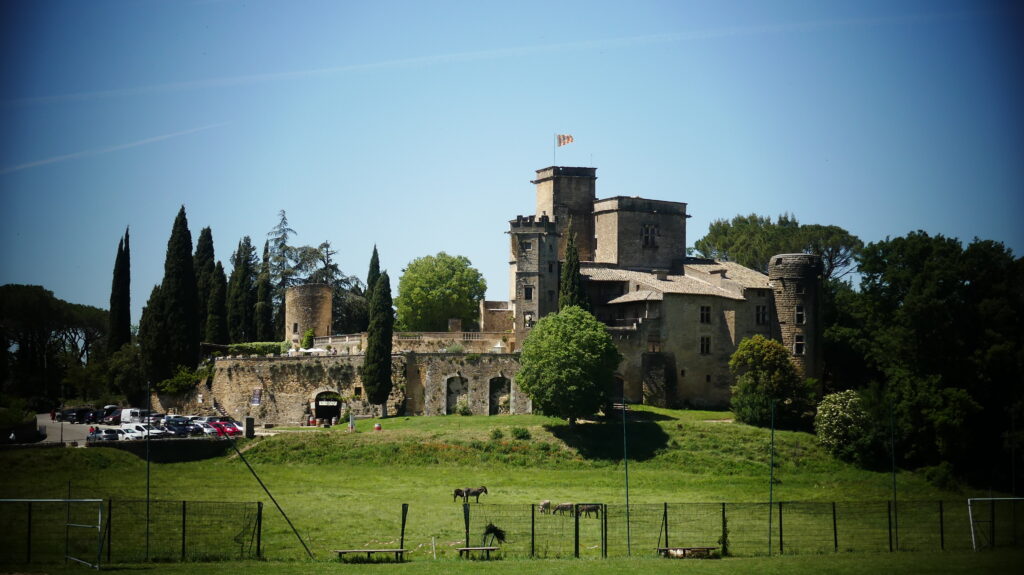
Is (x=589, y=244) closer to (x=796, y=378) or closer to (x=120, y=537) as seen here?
(x=796, y=378)

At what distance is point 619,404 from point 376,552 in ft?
112

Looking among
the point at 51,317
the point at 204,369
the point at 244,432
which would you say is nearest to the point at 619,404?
the point at 244,432

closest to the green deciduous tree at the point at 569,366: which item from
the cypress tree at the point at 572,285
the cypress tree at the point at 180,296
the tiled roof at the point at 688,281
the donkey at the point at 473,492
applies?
the cypress tree at the point at 572,285

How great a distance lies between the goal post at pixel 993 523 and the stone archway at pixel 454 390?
31681mm

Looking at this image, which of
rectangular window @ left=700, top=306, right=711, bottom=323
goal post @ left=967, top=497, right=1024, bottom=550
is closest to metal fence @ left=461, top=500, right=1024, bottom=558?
goal post @ left=967, top=497, right=1024, bottom=550

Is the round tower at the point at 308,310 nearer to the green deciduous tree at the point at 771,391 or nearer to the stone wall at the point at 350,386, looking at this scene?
the stone wall at the point at 350,386

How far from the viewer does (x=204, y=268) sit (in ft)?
251

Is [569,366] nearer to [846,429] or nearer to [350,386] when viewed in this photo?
[846,429]

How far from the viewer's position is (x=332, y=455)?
52781mm

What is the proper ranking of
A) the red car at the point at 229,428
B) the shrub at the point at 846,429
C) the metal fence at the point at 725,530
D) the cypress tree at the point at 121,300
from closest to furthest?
the metal fence at the point at 725,530 → the shrub at the point at 846,429 → the red car at the point at 229,428 → the cypress tree at the point at 121,300

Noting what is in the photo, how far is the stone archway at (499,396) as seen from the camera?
206 feet

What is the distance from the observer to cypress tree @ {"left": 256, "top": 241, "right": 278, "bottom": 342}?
7938 cm

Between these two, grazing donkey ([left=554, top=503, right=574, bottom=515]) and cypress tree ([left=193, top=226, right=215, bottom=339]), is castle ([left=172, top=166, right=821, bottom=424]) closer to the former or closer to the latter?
cypress tree ([left=193, top=226, right=215, bottom=339])

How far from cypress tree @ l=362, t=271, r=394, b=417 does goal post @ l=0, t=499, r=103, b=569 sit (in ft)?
90.8
